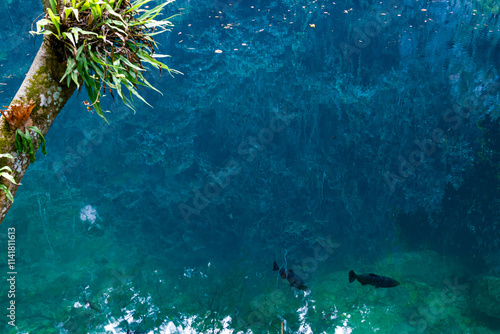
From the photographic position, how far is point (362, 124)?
23.2 feet

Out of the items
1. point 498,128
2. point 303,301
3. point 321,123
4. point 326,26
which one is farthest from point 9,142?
point 326,26

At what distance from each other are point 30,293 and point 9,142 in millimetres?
4082

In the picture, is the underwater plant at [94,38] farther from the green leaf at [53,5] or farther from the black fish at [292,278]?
the black fish at [292,278]

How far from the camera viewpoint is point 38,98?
1.84 m

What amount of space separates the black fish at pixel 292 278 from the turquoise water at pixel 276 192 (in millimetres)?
139

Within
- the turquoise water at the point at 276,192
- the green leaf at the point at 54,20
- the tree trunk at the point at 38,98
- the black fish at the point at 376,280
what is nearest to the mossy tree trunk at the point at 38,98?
the tree trunk at the point at 38,98

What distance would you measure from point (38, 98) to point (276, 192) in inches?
183

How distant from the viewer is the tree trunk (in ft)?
5.76

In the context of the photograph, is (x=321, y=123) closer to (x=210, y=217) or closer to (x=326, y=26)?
(x=210, y=217)

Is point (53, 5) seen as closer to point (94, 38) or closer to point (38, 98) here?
point (94, 38)

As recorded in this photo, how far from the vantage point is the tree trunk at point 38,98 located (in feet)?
5.76

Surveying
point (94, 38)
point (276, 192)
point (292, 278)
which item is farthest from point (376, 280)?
point (94, 38)

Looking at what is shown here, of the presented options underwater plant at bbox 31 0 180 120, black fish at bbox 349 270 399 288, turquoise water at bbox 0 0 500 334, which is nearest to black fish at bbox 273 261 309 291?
turquoise water at bbox 0 0 500 334

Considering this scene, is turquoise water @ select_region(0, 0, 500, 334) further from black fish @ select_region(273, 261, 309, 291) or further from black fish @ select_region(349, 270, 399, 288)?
black fish @ select_region(349, 270, 399, 288)
